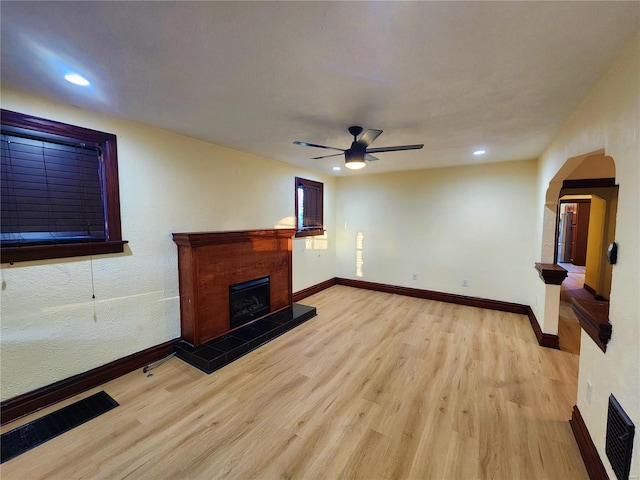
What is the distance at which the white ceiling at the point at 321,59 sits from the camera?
4.07 ft

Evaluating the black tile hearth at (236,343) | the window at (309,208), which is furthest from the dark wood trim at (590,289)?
the black tile hearth at (236,343)

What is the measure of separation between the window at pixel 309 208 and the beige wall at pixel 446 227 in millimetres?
620

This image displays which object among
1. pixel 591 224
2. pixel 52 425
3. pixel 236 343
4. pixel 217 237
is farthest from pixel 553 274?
pixel 52 425

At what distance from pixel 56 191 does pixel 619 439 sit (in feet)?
13.0

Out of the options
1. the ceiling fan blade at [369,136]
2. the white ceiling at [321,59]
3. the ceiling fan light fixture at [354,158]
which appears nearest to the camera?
the white ceiling at [321,59]

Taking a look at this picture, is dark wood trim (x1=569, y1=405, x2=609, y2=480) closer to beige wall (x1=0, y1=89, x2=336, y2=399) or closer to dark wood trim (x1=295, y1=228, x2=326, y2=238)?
beige wall (x1=0, y1=89, x2=336, y2=399)

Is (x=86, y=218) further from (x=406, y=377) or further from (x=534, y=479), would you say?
(x=534, y=479)

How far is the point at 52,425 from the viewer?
2.00 m

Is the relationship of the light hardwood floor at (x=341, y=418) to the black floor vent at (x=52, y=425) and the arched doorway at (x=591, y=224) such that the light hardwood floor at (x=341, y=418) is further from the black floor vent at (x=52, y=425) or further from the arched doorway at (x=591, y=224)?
the arched doorway at (x=591, y=224)

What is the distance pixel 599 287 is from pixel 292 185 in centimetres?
600

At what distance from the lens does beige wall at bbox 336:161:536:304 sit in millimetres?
4254

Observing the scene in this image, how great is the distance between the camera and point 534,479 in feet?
5.23

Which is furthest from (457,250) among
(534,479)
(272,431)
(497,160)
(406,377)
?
(272,431)

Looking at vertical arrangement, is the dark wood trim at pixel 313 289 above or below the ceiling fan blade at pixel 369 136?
below
